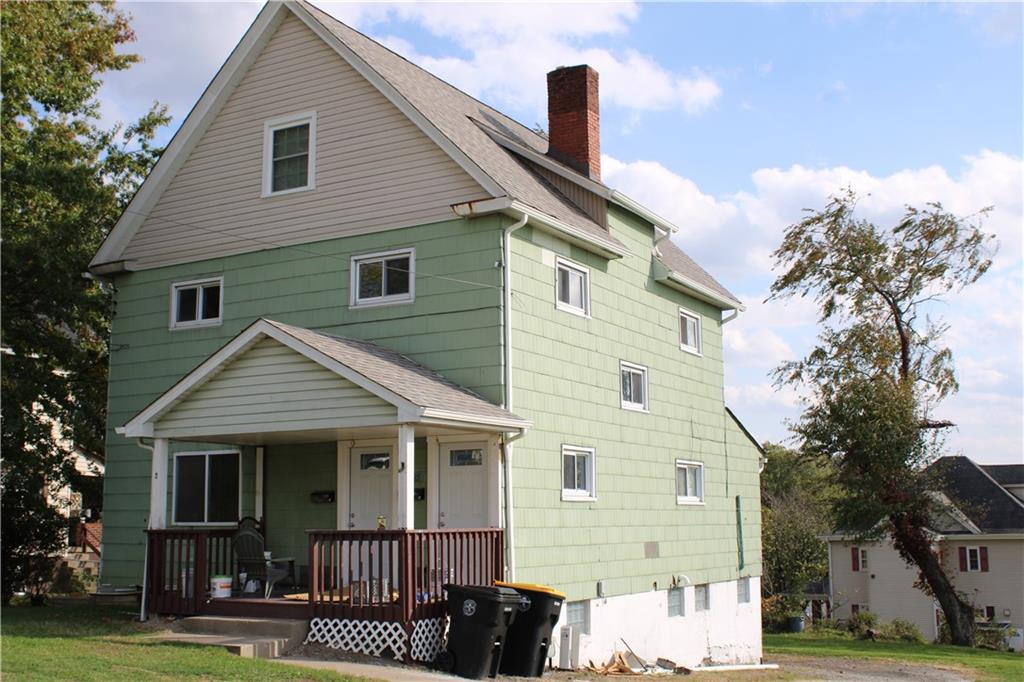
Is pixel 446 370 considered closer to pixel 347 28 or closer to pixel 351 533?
pixel 351 533

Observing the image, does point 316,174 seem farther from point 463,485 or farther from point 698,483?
point 698,483

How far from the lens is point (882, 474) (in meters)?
32.6

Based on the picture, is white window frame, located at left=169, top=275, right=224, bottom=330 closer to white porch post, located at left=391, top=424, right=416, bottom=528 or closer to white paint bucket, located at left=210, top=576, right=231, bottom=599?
white paint bucket, located at left=210, top=576, right=231, bottom=599

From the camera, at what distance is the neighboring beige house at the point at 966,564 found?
4381cm

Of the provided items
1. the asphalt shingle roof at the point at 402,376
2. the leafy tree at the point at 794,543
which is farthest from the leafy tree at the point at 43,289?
the leafy tree at the point at 794,543

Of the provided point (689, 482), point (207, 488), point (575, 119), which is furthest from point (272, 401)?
point (689, 482)

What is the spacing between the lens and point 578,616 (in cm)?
1661

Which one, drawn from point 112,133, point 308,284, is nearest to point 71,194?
point 112,133

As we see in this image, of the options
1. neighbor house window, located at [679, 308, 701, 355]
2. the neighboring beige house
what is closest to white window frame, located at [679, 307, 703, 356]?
neighbor house window, located at [679, 308, 701, 355]

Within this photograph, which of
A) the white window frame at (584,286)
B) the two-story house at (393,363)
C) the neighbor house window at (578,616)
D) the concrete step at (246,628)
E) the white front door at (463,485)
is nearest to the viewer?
the concrete step at (246,628)

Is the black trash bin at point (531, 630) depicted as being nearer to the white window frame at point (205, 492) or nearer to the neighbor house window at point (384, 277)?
the neighbor house window at point (384, 277)

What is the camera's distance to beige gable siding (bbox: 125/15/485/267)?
1647cm

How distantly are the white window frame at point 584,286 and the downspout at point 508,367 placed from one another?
1.39 m

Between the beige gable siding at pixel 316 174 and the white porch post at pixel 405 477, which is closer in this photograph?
the white porch post at pixel 405 477
